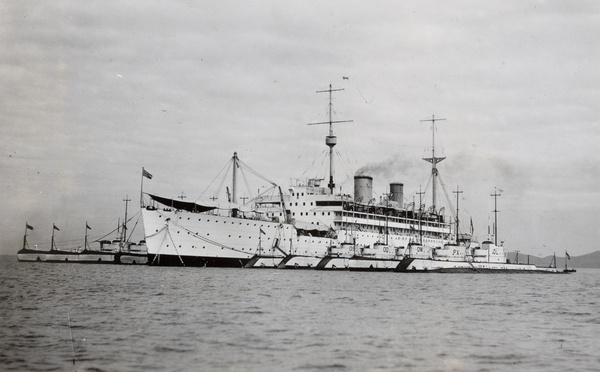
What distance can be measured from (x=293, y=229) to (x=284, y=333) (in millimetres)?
40970

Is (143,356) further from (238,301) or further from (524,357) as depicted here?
(238,301)

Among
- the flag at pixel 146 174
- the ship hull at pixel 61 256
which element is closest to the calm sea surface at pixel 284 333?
the flag at pixel 146 174

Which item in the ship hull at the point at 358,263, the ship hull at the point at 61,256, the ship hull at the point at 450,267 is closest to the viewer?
the ship hull at the point at 358,263

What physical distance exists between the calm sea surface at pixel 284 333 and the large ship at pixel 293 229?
2265 centimetres

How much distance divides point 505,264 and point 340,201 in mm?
19423

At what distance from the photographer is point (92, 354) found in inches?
492

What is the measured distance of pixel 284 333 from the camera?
15.7m

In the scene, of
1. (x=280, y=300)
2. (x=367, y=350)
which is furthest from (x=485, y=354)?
(x=280, y=300)

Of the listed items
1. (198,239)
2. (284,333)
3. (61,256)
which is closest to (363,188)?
(198,239)

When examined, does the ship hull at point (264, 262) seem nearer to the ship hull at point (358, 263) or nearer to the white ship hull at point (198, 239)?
the white ship hull at point (198, 239)

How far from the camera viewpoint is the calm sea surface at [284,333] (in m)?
12.2

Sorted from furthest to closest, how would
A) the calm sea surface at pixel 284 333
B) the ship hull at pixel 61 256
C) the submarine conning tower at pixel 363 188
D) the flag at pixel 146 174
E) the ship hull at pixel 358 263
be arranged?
1. the ship hull at pixel 61 256
2. the submarine conning tower at pixel 363 188
3. the ship hull at pixel 358 263
4. the flag at pixel 146 174
5. the calm sea surface at pixel 284 333

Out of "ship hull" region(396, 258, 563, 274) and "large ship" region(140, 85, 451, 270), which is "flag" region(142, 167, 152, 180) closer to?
"large ship" region(140, 85, 451, 270)

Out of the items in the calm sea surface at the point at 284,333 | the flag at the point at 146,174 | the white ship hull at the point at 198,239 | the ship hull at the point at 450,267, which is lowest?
the calm sea surface at the point at 284,333
